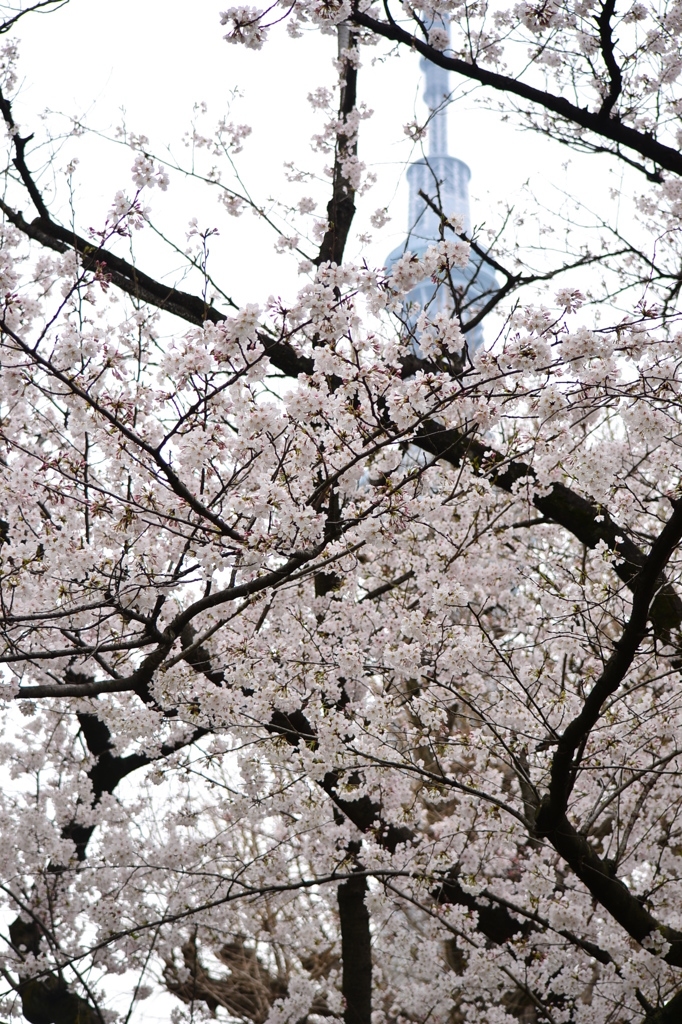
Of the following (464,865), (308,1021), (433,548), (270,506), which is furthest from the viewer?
(308,1021)

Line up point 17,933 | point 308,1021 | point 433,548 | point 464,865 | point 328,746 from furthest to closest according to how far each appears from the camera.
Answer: point 308,1021, point 17,933, point 433,548, point 464,865, point 328,746

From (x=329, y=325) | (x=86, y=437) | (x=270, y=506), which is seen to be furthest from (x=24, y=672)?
(x=329, y=325)

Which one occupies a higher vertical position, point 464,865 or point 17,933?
point 17,933

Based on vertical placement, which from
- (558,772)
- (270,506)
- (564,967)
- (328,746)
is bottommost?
(564,967)

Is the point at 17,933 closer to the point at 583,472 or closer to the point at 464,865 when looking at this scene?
the point at 464,865

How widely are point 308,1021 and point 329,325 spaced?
332 inches

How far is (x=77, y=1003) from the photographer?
838cm

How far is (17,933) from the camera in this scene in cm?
836

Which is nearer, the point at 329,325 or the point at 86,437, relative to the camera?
the point at 329,325

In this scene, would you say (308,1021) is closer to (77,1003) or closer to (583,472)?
(77,1003)

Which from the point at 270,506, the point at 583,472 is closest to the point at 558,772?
the point at 583,472

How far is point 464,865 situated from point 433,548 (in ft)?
7.18

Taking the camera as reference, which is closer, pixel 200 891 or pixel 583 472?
pixel 583 472

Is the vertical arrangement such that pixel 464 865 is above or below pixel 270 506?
below
